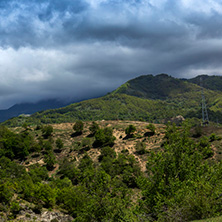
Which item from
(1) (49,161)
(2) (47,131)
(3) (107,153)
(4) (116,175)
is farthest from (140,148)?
(2) (47,131)

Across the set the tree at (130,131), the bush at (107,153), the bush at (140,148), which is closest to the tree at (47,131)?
the bush at (107,153)

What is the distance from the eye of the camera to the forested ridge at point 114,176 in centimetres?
1794

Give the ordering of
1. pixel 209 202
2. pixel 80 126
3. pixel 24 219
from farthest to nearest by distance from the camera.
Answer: pixel 80 126, pixel 24 219, pixel 209 202

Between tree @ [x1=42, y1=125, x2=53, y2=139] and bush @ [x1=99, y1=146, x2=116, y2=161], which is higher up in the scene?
tree @ [x1=42, y1=125, x2=53, y2=139]

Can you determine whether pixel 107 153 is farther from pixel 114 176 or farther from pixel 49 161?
pixel 49 161

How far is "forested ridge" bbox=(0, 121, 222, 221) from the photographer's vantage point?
17938 millimetres

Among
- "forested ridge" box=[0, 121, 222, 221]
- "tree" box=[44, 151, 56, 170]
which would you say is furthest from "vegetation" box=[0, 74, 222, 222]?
"tree" box=[44, 151, 56, 170]

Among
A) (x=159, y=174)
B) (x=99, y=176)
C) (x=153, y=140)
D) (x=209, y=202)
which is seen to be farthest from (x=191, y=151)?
(x=153, y=140)

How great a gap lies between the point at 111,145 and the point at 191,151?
81538 millimetres

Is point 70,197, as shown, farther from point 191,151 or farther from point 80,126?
point 80,126

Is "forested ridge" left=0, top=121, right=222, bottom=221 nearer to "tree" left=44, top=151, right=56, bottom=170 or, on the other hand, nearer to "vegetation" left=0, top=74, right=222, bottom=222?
"vegetation" left=0, top=74, right=222, bottom=222

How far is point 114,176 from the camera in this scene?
7288 centimetres

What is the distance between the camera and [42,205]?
50562 millimetres

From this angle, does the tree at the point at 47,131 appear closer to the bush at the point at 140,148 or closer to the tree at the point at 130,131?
the tree at the point at 130,131
